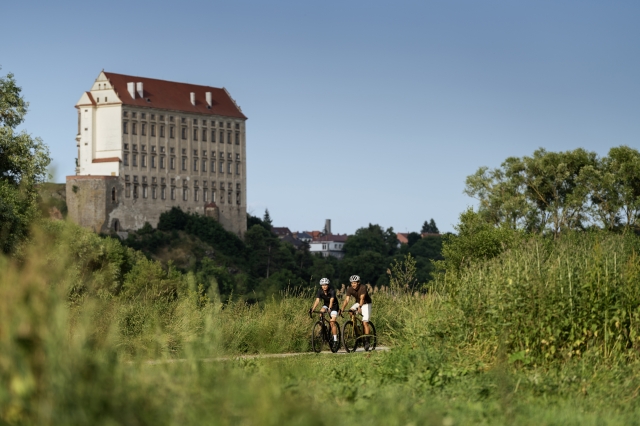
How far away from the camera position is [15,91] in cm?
→ 3584

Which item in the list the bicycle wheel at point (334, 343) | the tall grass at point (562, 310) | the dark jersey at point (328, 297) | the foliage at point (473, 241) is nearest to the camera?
the tall grass at point (562, 310)

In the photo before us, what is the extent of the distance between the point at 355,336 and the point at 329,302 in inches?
35.4

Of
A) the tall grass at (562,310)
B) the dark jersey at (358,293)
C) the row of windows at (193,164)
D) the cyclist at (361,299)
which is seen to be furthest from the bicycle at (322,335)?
the row of windows at (193,164)

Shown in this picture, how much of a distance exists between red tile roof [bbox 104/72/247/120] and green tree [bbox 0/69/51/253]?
8757cm

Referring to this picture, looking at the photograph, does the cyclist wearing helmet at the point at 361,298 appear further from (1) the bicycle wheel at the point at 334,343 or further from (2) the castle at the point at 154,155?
(2) the castle at the point at 154,155

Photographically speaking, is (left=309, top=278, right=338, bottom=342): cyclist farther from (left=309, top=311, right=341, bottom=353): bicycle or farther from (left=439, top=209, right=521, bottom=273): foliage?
(left=439, top=209, right=521, bottom=273): foliage

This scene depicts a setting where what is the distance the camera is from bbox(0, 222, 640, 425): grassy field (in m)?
5.66

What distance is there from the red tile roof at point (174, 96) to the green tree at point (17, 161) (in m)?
87.6

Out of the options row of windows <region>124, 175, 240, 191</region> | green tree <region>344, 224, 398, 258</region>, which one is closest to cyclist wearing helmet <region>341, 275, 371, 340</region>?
row of windows <region>124, 175, 240, 191</region>

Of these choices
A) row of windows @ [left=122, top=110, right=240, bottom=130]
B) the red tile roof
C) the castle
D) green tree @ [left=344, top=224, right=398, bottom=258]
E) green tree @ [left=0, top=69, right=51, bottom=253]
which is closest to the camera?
green tree @ [left=0, top=69, right=51, bottom=253]

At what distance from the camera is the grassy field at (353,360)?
5.66 m

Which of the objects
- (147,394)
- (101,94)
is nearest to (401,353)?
(147,394)

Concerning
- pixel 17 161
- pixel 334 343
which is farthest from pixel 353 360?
pixel 17 161

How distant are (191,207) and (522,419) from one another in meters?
120
